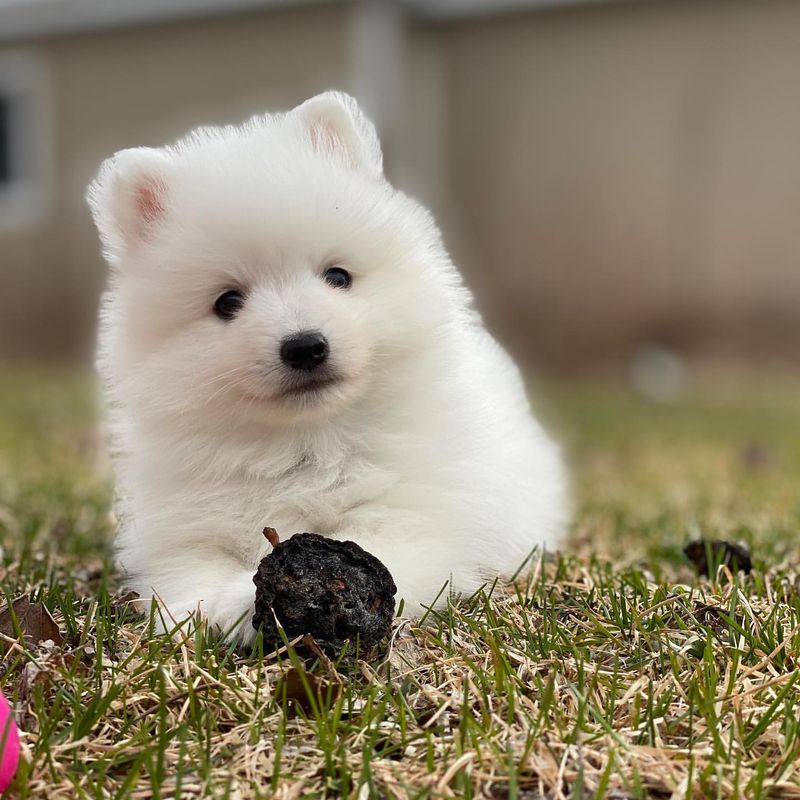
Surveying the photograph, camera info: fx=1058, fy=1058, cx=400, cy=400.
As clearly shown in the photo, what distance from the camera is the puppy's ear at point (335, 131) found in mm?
2938

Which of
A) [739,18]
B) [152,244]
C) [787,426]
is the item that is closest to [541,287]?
[739,18]

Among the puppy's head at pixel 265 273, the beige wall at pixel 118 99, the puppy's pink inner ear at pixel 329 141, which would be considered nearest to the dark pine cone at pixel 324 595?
the puppy's head at pixel 265 273

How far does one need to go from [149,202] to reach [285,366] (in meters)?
0.66

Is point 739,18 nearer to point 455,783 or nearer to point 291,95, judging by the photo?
point 291,95

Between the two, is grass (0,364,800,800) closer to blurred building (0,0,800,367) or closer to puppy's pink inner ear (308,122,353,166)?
puppy's pink inner ear (308,122,353,166)

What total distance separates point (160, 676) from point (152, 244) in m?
1.14

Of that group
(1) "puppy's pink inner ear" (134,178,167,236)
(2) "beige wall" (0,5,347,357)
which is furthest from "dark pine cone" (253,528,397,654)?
(2) "beige wall" (0,5,347,357)

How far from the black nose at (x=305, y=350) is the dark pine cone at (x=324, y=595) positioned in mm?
427

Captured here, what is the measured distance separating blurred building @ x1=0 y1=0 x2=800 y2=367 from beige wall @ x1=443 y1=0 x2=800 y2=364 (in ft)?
0.09

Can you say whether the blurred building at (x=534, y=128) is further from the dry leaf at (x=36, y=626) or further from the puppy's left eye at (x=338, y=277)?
the dry leaf at (x=36, y=626)

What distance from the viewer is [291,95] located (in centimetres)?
1487

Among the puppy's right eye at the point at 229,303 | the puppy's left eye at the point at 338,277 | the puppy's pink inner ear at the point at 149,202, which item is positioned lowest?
the puppy's right eye at the point at 229,303

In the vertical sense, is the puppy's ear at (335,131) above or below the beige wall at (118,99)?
below

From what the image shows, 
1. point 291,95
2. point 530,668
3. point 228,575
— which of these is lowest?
point 530,668
